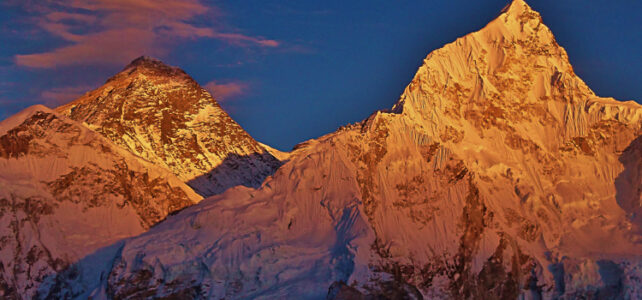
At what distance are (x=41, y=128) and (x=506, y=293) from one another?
5015 cm

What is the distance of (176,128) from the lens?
179125 mm

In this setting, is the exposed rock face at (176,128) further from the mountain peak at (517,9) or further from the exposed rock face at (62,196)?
the mountain peak at (517,9)

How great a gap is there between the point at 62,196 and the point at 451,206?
3971 cm

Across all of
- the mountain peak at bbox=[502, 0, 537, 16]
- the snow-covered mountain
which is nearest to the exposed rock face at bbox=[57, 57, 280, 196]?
A: the snow-covered mountain

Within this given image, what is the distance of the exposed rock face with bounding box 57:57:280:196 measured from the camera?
174 metres

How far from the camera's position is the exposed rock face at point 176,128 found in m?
174

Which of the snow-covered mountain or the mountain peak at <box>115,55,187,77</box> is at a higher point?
the mountain peak at <box>115,55,187,77</box>

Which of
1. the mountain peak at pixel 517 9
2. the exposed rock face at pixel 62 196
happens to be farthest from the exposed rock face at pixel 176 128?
the mountain peak at pixel 517 9

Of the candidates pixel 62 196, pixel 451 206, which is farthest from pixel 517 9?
pixel 62 196

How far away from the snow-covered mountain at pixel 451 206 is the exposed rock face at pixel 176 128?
22.4 m

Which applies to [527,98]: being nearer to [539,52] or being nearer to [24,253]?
[539,52]

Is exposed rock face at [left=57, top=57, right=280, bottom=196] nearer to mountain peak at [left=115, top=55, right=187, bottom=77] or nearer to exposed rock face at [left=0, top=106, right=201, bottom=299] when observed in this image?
mountain peak at [left=115, top=55, right=187, bottom=77]

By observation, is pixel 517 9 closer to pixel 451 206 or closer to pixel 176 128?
pixel 451 206

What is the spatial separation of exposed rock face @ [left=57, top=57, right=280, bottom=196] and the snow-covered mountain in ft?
73.4
